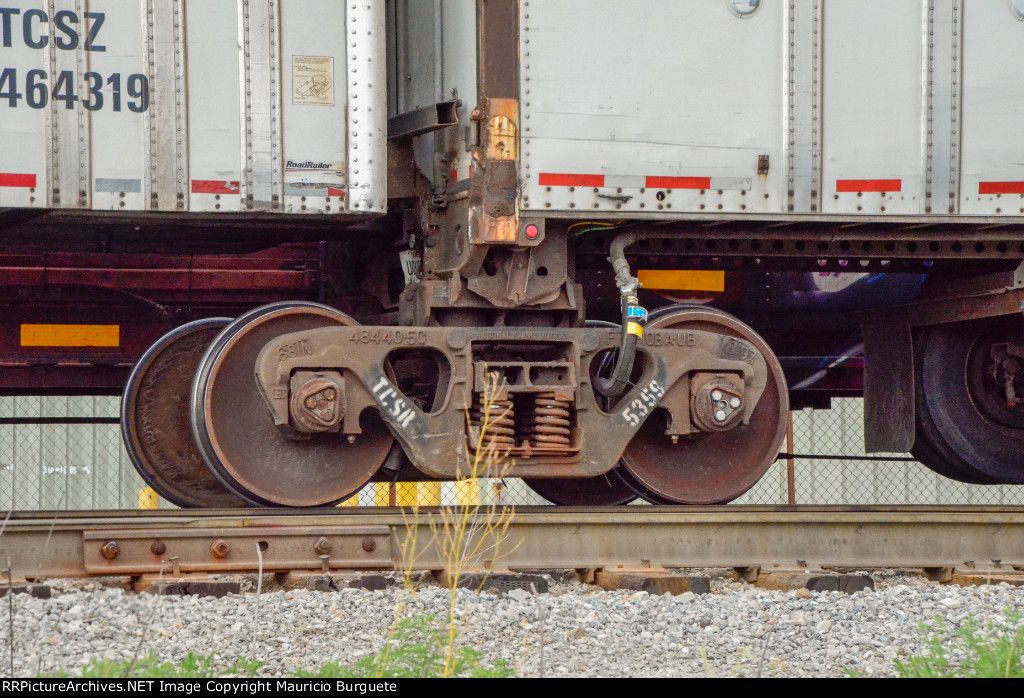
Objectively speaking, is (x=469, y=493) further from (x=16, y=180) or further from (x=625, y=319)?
(x=16, y=180)

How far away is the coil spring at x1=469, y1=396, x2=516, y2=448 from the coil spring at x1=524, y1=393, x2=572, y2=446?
135 mm

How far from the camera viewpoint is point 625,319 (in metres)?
6.46

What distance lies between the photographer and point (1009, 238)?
22.9 feet

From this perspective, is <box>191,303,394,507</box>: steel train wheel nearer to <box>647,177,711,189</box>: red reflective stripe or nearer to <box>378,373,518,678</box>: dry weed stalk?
<box>378,373,518,678</box>: dry weed stalk

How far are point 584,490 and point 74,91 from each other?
13.0 feet

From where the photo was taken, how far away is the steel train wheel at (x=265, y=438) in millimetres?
6453

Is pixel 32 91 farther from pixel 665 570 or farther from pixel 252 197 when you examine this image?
pixel 665 570

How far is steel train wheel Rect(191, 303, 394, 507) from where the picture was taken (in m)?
6.45

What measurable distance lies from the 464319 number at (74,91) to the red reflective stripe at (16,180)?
34cm

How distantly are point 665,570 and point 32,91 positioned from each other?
3911 millimetres

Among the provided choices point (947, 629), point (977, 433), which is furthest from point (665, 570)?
point (977, 433)

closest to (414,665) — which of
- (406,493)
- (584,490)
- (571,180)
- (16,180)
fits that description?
(571,180)

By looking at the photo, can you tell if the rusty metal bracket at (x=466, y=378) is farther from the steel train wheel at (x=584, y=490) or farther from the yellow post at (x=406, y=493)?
the yellow post at (x=406, y=493)

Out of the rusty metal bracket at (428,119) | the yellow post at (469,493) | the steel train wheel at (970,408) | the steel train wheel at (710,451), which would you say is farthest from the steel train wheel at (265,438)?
the steel train wheel at (970,408)
